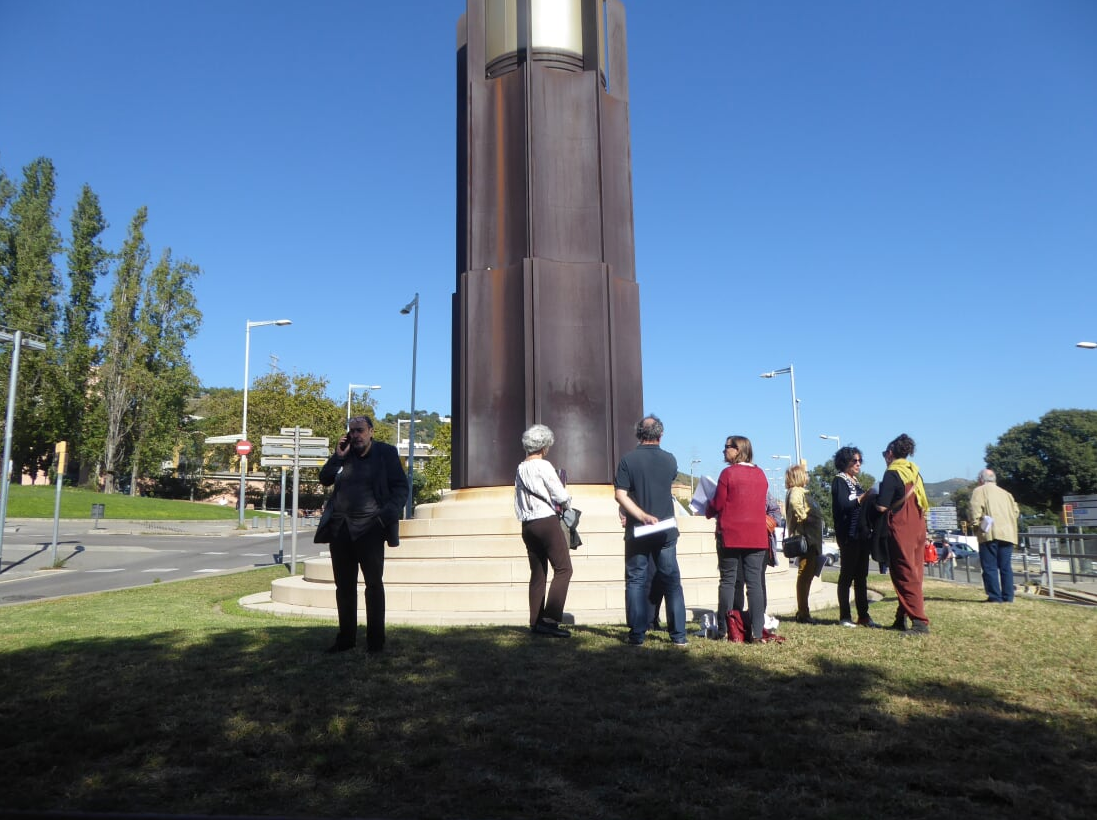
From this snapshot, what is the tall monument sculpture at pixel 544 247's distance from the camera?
1135 cm

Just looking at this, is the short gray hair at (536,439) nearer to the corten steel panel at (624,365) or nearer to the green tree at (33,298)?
the corten steel panel at (624,365)

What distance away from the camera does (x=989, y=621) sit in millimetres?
7199

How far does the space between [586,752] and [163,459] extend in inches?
2120

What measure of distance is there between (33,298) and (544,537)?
49.7 metres

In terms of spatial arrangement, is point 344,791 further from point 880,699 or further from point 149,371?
point 149,371

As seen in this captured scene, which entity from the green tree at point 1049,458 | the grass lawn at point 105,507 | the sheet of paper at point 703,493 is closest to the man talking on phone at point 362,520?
the sheet of paper at point 703,493

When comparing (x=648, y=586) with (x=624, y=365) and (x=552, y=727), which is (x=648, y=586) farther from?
(x=624, y=365)

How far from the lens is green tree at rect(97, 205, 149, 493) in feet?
156

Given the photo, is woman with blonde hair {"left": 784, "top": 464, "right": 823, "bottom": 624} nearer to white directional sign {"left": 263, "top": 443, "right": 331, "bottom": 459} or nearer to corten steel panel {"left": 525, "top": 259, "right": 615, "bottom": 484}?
corten steel panel {"left": 525, "top": 259, "right": 615, "bottom": 484}

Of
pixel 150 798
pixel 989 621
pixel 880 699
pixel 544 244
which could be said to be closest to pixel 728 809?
pixel 880 699

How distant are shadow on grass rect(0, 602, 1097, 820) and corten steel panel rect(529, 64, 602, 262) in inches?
293

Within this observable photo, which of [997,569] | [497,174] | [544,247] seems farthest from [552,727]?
[497,174]

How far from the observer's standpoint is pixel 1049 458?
6544cm

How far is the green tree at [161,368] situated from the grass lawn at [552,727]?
47.0 metres
